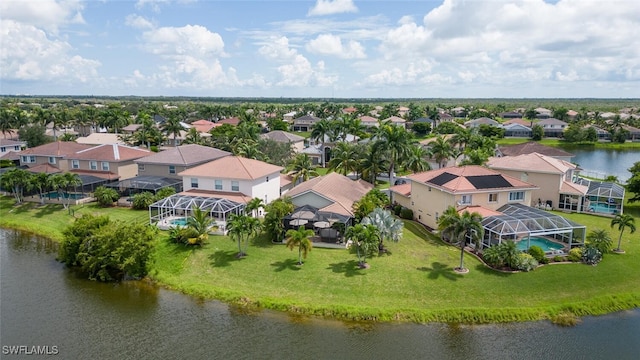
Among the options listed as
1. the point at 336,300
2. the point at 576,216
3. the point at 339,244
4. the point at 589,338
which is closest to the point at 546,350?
the point at 589,338

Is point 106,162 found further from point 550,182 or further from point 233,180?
point 550,182

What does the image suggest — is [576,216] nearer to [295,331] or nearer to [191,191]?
[295,331]

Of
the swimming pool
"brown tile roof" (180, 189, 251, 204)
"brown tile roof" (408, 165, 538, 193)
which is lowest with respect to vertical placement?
the swimming pool

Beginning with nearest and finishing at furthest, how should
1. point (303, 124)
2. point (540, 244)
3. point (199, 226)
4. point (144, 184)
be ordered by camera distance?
point (199, 226)
point (540, 244)
point (144, 184)
point (303, 124)

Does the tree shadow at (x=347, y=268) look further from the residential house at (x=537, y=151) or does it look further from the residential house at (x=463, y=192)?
the residential house at (x=537, y=151)

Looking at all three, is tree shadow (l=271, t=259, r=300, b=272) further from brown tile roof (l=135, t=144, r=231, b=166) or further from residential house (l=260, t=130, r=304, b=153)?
residential house (l=260, t=130, r=304, b=153)

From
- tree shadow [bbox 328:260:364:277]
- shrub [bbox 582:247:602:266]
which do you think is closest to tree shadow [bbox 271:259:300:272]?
tree shadow [bbox 328:260:364:277]

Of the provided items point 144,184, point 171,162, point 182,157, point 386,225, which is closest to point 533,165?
point 386,225

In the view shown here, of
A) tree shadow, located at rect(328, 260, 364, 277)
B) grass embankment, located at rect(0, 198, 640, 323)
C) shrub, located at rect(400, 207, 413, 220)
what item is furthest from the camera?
shrub, located at rect(400, 207, 413, 220)
